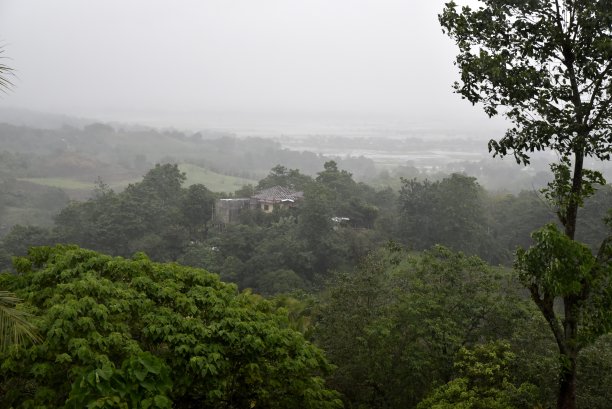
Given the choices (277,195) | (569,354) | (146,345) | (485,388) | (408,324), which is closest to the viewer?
(569,354)

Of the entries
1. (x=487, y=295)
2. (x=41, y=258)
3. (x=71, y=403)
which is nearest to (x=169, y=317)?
(x=71, y=403)

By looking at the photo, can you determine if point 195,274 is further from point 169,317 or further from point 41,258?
point 41,258

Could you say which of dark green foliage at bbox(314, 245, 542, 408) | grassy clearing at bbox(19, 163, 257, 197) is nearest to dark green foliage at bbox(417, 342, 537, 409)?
dark green foliage at bbox(314, 245, 542, 408)

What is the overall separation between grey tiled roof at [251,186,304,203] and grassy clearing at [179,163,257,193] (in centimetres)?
3169

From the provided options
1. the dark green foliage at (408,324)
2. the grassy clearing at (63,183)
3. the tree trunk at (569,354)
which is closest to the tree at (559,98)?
the tree trunk at (569,354)

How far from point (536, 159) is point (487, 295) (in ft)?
384

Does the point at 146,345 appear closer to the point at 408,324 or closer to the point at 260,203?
the point at 408,324

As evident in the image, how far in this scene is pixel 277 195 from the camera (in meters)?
44.1

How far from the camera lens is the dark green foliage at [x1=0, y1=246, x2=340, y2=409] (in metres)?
5.89

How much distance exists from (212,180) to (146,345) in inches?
3094

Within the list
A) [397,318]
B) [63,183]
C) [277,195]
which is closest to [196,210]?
[277,195]

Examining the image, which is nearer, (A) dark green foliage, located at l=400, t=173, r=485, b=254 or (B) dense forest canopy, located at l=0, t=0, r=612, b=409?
(B) dense forest canopy, located at l=0, t=0, r=612, b=409

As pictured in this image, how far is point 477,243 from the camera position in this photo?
1362 inches

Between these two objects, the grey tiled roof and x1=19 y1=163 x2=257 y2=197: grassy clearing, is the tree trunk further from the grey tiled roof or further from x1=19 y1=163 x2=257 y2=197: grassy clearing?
x1=19 y1=163 x2=257 y2=197: grassy clearing
